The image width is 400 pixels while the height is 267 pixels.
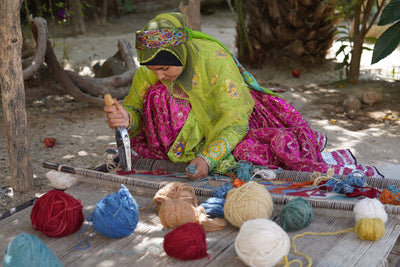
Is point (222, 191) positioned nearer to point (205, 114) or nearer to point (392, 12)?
point (205, 114)

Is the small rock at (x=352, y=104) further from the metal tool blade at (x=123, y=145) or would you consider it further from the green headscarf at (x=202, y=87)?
the metal tool blade at (x=123, y=145)

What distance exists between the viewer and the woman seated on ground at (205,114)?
2552mm

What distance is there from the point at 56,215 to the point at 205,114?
1109 millimetres

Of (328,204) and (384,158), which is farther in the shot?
(384,158)

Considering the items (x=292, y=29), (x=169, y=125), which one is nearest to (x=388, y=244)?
(x=169, y=125)

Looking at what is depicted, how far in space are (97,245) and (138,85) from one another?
120 cm

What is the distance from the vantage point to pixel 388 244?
186 centimetres

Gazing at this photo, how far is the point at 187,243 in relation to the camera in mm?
1755

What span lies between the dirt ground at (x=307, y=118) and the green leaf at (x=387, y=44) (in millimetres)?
657

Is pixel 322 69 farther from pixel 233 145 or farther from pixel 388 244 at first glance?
pixel 388 244

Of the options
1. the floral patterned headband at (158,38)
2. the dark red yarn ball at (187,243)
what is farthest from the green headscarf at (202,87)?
the dark red yarn ball at (187,243)

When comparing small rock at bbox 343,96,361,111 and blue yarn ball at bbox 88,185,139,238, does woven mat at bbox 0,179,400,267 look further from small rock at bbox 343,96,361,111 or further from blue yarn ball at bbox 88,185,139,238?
small rock at bbox 343,96,361,111

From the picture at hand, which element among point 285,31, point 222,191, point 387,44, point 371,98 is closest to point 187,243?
point 222,191

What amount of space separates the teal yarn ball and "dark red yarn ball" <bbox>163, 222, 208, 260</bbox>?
0.40m
